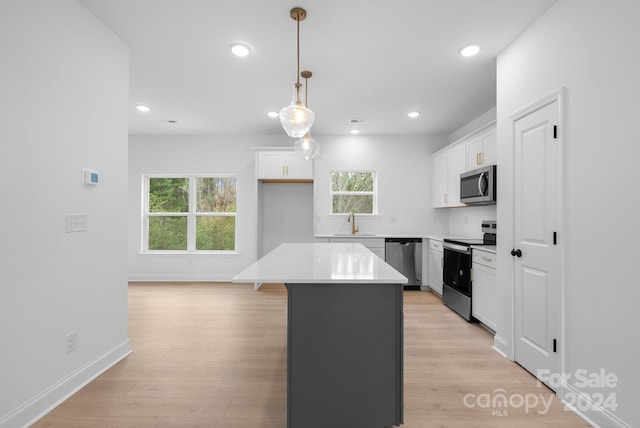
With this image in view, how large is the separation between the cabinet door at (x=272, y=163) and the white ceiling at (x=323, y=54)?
2.57 ft

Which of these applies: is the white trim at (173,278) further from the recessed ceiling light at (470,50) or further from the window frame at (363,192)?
the recessed ceiling light at (470,50)

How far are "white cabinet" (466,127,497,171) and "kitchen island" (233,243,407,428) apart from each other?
2.78 metres

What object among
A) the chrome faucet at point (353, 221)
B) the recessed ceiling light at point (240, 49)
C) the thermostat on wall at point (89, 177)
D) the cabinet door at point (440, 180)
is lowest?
the chrome faucet at point (353, 221)

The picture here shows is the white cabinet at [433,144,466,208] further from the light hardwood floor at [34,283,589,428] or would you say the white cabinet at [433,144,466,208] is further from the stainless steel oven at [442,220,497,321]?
the light hardwood floor at [34,283,589,428]

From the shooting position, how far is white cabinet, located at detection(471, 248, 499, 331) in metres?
3.10

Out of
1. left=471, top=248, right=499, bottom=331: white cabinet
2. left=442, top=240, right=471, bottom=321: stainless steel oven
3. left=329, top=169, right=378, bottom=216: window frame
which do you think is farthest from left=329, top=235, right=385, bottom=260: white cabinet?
left=471, top=248, right=499, bottom=331: white cabinet

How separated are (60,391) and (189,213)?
4059 mm

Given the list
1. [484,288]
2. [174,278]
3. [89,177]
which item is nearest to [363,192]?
[484,288]

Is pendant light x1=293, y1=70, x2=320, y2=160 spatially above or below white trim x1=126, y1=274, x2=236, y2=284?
above

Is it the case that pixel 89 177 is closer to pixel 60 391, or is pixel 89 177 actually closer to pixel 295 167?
pixel 60 391

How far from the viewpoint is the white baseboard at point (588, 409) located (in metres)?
1.69

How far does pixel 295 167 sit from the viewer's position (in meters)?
5.27

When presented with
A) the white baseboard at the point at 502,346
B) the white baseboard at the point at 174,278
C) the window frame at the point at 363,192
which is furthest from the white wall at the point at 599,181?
the white baseboard at the point at 174,278

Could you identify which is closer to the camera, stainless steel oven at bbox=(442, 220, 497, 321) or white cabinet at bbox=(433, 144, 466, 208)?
stainless steel oven at bbox=(442, 220, 497, 321)
